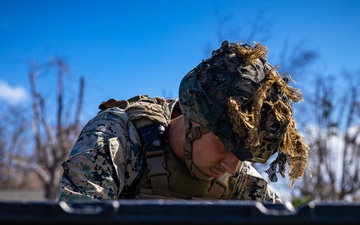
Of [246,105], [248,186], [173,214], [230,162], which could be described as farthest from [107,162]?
[173,214]

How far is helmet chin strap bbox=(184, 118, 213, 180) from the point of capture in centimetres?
315

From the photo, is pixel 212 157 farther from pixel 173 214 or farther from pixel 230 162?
pixel 173 214

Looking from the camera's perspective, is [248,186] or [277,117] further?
[248,186]

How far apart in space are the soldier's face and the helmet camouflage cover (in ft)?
0.29

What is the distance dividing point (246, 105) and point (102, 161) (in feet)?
2.63

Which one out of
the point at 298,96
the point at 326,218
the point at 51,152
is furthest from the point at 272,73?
the point at 51,152

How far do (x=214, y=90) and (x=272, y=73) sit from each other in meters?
0.33

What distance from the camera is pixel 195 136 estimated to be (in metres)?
3.18

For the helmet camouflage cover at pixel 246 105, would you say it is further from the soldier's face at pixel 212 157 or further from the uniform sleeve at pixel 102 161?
the uniform sleeve at pixel 102 161

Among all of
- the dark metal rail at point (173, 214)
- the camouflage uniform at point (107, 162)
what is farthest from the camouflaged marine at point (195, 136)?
the dark metal rail at point (173, 214)

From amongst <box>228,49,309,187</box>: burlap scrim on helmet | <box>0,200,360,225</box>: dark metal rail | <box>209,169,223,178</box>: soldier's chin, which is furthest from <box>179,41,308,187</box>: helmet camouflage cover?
<box>0,200,360,225</box>: dark metal rail

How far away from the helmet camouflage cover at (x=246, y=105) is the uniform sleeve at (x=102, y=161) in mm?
391

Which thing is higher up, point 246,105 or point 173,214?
point 246,105

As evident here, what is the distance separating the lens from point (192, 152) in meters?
3.27
